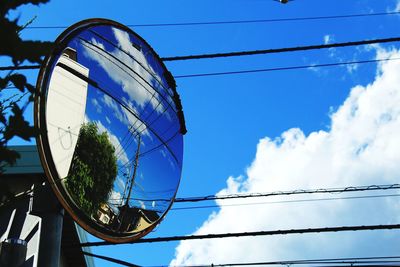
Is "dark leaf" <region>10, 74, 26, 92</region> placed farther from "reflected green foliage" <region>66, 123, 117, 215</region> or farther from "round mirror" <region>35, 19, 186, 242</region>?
"reflected green foliage" <region>66, 123, 117, 215</region>

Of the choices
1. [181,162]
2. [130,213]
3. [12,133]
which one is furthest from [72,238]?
[12,133]

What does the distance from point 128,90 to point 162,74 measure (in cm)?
95

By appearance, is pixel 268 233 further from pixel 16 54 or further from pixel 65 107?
pixel 16 54

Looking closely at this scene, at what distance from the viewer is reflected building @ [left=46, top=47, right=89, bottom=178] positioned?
387cm

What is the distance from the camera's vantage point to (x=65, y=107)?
414 cm

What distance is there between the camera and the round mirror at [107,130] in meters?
3.93

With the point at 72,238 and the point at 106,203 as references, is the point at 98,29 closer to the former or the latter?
the point at 106,203

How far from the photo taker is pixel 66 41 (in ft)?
13.8

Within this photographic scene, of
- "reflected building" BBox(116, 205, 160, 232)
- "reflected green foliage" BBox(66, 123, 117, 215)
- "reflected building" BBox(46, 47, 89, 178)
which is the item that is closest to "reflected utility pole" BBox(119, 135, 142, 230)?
"reflected building" BBox(116, 205, 160, 232)

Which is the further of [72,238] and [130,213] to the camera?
[72,238]

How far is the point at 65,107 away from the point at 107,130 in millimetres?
558

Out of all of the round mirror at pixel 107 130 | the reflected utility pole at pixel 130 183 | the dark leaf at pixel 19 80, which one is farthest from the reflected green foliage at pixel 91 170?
the dark leaf at pixel 19 80

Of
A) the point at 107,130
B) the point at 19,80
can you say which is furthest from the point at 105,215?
the point at 19,80

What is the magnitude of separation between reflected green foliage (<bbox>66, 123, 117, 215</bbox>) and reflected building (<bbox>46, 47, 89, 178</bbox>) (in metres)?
0.10
